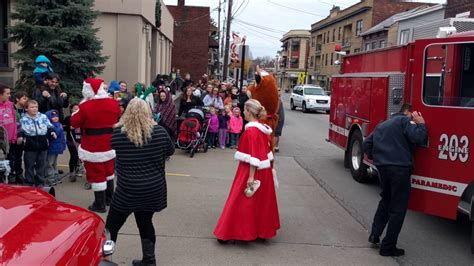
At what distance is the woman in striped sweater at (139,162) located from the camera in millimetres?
4488

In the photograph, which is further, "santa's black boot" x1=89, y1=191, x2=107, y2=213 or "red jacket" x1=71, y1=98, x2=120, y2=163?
"santa's black boot" x1=89, y1=191, x2=107, y2=213

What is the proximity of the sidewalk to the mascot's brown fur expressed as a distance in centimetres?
156

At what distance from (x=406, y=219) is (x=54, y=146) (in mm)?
5625

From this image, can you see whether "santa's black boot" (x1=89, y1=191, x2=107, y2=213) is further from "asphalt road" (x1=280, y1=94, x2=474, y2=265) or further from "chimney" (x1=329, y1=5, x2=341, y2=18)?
"chimney" (x1=329, y1=5, x2=341, y2=18)

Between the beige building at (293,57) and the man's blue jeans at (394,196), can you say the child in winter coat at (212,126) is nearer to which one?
the man's blue jeans at (394,196)

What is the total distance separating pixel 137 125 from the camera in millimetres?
4465

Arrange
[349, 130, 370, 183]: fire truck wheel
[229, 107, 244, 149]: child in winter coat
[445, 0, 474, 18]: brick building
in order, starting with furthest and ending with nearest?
1. [445, 0, 474, 18]: brick building
2. [229, 107, 244, 149]: child in winter coat
3. [349, 130, 370, 183]: fire truck wheel

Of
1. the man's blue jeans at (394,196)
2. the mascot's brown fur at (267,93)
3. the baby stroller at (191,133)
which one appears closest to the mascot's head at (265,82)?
the mascot's brown fur at (267,93)

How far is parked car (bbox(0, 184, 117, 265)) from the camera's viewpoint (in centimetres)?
258

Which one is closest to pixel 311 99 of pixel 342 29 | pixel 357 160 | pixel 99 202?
pixel 357 160

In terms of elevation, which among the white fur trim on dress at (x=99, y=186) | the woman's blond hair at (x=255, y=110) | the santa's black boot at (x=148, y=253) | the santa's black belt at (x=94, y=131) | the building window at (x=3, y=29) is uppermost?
the building window at (x=3, y=29)

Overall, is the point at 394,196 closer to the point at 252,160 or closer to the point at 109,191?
the point at 252,160

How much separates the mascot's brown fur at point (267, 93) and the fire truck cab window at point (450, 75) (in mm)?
1971

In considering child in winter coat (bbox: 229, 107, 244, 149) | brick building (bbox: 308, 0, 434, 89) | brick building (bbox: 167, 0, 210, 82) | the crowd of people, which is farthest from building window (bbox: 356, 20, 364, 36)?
the crowd of people
